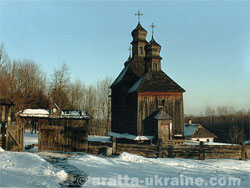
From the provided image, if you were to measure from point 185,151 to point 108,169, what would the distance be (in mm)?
7044

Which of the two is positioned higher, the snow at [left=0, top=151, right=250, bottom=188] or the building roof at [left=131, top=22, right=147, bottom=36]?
the building roof at [left=131, top=22, right=147, bottom=36]

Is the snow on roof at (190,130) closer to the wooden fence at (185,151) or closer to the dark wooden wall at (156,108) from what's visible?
the dark wooden wall at (156,108)

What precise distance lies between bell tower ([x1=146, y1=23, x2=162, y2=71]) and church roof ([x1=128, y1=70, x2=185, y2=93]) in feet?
3.36

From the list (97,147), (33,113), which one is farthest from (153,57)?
(33,113)

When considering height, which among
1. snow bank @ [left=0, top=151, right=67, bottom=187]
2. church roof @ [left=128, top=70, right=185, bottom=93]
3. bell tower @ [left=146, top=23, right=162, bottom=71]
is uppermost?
bell tower @ [left=146, top=23, right=162, bottom=71]

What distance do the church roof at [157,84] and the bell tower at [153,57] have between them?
1024mm

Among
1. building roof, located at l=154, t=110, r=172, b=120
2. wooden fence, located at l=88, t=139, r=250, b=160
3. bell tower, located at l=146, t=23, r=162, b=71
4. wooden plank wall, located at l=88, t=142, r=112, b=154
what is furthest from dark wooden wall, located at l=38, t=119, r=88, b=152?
bell tower, located at l=146, t=23, r=162, b=71

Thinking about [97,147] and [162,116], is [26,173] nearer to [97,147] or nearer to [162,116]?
[97,147]

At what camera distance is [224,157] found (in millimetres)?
15984

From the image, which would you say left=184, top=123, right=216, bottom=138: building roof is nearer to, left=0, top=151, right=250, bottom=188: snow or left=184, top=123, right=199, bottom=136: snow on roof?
left=184, top=123, right=199, bottom=136: snow on roof

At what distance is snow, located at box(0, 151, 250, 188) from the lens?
878 centimetres

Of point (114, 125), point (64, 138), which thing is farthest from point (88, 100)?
point (64, 138)

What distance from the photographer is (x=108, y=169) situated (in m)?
11.3

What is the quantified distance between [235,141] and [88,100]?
121 feet
